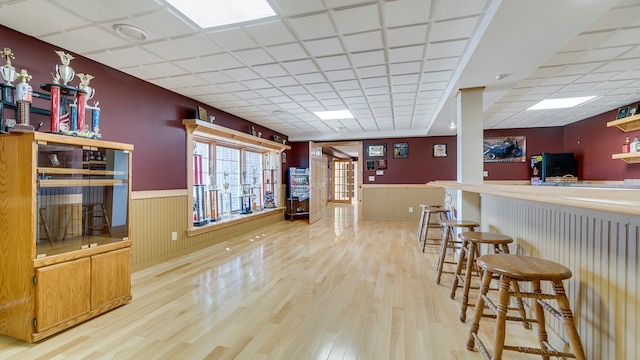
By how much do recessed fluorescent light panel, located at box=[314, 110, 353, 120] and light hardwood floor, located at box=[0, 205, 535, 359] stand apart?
259 centimetres

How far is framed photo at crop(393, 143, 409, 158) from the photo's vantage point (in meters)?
7.33

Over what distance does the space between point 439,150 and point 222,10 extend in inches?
251

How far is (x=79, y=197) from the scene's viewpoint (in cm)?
230

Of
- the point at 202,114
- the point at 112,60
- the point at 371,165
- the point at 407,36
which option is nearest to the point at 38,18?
the point at 112,60

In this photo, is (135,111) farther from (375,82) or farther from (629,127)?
(629,127)

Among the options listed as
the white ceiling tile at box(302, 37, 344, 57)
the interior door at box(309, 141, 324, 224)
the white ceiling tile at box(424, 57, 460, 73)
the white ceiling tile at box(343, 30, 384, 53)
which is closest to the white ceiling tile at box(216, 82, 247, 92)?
the white ceiling tile at box(302, 37, 344, 57)

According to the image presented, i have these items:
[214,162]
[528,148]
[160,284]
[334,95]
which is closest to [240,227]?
[214,162]

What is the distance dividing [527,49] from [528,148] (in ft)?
17.2

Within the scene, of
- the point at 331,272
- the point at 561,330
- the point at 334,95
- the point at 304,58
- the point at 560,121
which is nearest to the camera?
the point at 561,330

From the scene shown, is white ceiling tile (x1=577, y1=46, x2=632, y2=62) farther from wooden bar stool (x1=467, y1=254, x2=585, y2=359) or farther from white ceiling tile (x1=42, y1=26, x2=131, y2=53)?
white ceiling tile (x1=42, y1=26, x2=131, y2=53)

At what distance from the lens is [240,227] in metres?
5.29

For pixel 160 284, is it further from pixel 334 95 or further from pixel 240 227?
pixel 334 95

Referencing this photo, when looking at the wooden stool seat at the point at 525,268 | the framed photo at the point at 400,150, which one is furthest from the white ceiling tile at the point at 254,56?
the framed photo at the point at 400,150

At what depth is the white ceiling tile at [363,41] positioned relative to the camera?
7.73 ft
